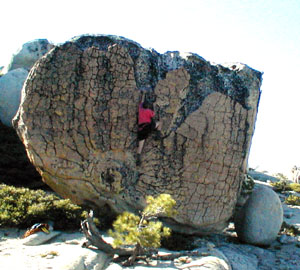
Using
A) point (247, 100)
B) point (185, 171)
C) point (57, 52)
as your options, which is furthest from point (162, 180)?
point (57, 52)

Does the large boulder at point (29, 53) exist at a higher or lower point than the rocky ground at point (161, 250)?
higher

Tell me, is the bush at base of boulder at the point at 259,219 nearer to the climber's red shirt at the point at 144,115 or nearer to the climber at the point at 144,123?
the climber at the point at 144,123

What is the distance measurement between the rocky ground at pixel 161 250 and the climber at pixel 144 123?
1.65m

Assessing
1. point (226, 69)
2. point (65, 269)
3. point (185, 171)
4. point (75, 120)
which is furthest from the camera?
point (226, 69)

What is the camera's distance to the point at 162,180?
21.6 feet

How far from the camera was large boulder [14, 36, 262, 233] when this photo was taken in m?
6.20

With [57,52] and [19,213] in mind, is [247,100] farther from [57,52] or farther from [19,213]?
[19,213]

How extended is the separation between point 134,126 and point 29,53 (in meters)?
11.1

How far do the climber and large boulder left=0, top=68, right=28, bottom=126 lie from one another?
26.2ft

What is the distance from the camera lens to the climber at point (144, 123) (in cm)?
633

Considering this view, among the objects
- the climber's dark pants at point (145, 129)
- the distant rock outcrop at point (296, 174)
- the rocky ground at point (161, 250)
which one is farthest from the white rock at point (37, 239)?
the distant rock outcrop at point (296, 174)

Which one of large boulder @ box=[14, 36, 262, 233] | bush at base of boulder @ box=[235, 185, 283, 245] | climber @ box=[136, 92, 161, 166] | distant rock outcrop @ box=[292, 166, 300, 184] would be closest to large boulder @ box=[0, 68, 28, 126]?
large boulder @ box=[14, 36, 262, 233]

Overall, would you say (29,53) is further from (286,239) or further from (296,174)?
(296,174)

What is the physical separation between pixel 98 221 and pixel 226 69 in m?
3.36
